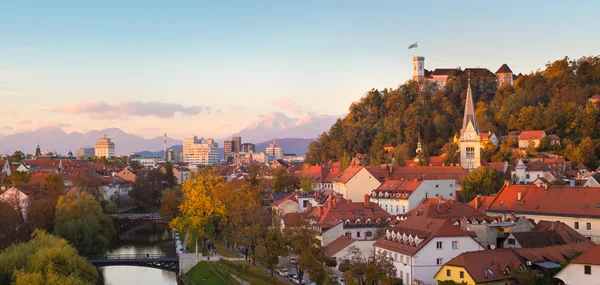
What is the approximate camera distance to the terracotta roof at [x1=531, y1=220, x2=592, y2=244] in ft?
130

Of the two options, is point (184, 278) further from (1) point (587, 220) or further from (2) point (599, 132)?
(2) point (599, 132)

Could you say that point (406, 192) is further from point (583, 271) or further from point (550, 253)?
point (583, 271)

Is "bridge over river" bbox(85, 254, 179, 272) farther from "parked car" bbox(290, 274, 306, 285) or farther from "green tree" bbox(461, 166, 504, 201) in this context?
"green tree" bbox(461, 166, 504, 201)

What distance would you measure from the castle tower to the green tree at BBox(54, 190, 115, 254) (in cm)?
7187

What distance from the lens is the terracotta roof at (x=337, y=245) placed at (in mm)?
42031

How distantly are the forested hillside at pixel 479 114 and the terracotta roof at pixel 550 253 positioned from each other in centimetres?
4421

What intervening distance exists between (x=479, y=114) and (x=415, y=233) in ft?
183

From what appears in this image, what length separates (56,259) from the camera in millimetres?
33188

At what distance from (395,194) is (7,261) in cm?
3492

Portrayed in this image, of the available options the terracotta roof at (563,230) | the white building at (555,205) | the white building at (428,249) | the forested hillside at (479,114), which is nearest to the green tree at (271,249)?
the white building at (428,249)

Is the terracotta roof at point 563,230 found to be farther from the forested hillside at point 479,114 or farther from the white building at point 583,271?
the forested hillside at point 479,114

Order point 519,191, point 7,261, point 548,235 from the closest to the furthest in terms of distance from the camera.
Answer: point 7,261, point 548,235, point 519,191

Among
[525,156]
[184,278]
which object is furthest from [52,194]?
[525,156]

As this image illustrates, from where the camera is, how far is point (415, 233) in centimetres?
3738
